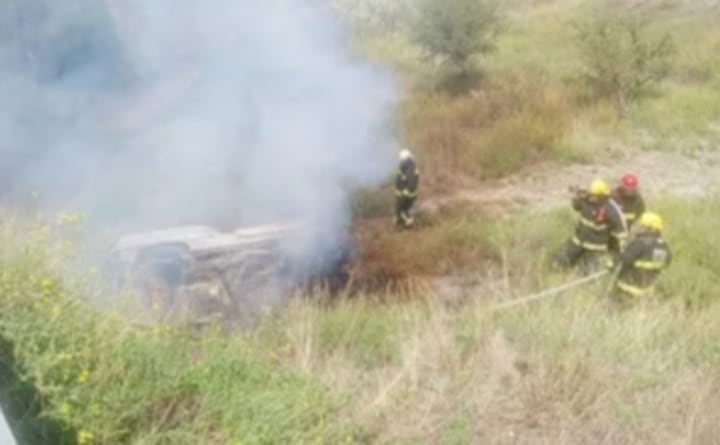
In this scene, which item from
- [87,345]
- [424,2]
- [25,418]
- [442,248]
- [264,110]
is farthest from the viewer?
[424,2]

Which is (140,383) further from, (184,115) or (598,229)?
(184,115)

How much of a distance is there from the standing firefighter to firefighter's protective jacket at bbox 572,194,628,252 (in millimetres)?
2462

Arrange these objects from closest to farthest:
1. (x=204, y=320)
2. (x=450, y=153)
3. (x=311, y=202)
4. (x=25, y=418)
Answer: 1. (x=25, y=418)
2. (x=204, y=320)
3. (x=311, y=202)
4. (x=450, y=153)

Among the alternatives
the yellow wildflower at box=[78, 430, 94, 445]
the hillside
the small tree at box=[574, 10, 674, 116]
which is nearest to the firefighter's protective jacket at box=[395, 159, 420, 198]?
the hillside

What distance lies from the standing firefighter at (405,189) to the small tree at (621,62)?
5.04 meters

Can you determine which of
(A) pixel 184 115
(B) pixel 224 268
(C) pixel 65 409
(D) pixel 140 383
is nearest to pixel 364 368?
(D) pixel 140 383

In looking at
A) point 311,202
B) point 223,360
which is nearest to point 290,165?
point 311,202

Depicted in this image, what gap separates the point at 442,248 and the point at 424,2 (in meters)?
7.73

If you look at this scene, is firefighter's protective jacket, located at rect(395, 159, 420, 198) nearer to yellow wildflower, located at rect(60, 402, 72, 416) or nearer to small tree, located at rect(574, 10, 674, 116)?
small tree, located at rect(574, 10, 674, 116)

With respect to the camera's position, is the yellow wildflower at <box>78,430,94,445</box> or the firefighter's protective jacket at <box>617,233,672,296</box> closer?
the yellow wildflower at <box>78,430,94,445</box>

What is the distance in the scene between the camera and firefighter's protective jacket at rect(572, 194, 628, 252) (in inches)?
332

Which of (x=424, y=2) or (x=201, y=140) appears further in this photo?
(x=424, y=2)

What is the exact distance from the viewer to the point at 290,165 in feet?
37.1

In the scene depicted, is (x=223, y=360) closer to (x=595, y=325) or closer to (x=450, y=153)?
(x=595, y=325)
